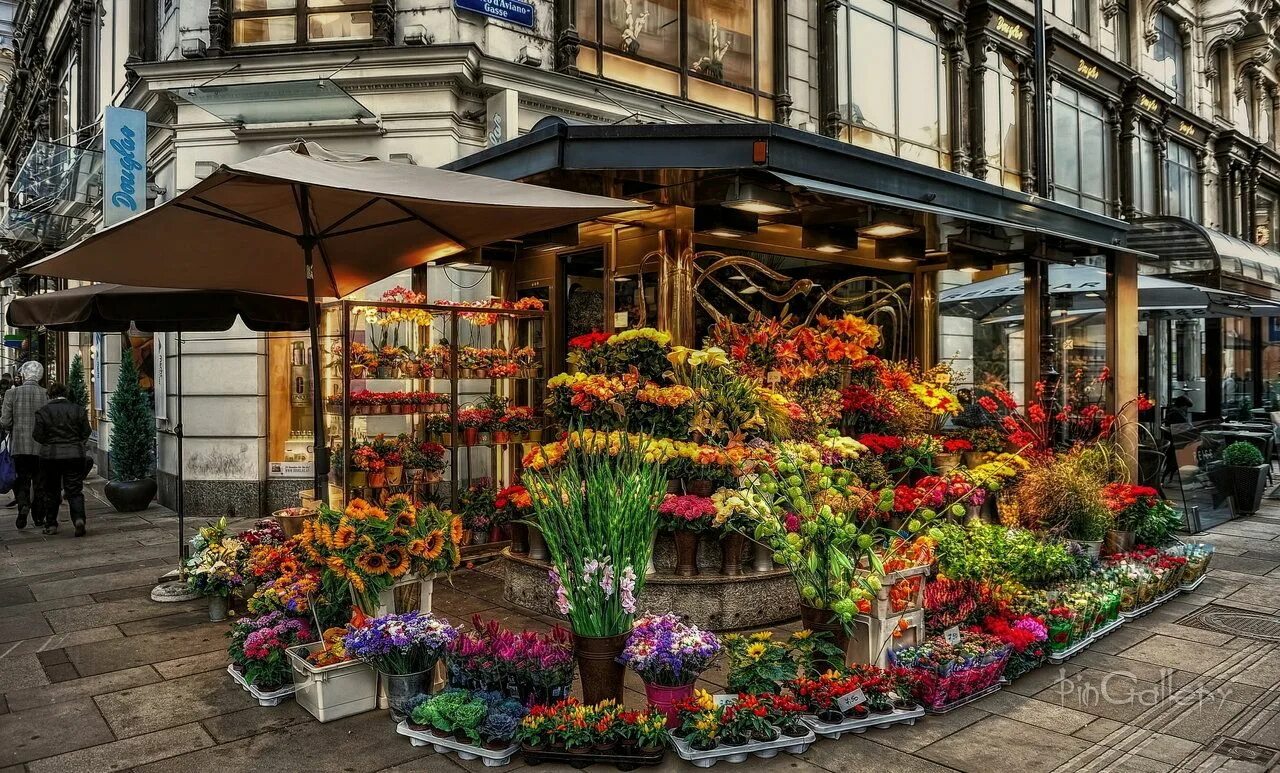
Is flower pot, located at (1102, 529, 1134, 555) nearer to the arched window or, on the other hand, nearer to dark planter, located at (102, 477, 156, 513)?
dark planter, located at (102, 477, 156, 513)

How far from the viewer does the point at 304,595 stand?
495 cm

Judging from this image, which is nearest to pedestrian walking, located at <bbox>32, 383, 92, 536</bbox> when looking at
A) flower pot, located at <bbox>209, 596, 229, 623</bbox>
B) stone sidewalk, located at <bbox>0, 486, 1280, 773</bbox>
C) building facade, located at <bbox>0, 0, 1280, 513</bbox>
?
building facade, located at <bbox>0, 0, 1280, 513</bbox>

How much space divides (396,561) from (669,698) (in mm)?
1673

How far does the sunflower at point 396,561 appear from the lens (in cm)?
468

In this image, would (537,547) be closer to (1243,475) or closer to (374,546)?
(374,546)

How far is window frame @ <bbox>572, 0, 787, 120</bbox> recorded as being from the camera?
12.7 m

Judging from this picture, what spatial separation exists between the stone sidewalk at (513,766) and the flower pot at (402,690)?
97 mm

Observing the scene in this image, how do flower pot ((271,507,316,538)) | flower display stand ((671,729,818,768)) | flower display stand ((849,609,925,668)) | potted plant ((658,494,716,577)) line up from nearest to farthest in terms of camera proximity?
flower display stand ((671,729,818,768)) < flower display stand ((849,609,925,668)) < potted plant ((658,494,716,577)) < flower pot ((271,507,316,538))

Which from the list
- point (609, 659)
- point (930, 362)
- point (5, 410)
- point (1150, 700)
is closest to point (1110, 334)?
point (930, 362)

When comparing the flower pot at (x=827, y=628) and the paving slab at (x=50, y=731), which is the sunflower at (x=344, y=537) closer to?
the paving slab at (x=50, y=731)

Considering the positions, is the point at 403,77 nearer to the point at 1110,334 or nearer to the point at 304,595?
the point at 304,595

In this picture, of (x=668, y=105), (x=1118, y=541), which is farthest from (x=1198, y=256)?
(x=1118, y=541)

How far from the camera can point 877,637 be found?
471 cm

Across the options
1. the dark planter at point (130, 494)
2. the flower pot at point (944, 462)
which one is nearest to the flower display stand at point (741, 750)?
the flower pot at point (944, 462)
